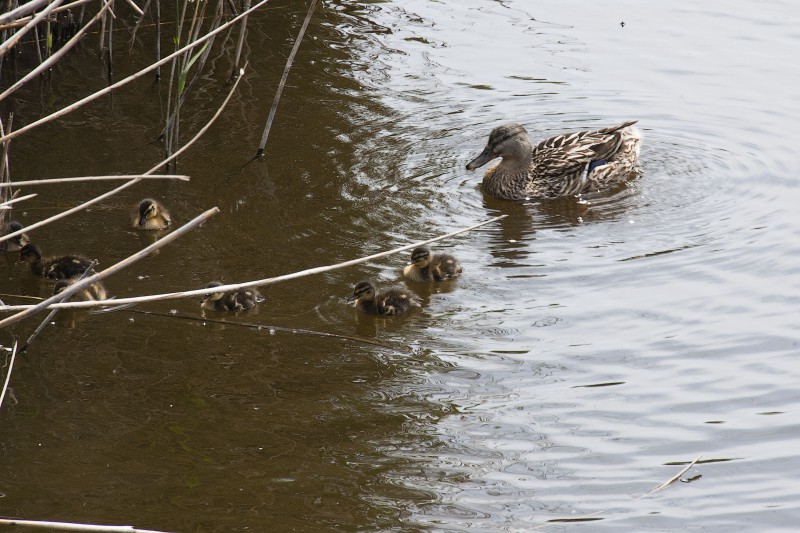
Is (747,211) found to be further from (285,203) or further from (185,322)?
(185,322)

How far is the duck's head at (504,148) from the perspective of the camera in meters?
7.23

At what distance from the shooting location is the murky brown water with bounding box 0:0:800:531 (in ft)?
12.8

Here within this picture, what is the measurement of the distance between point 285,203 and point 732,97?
3.77 metres

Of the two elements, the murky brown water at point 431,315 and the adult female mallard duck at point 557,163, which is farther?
the adult female mallard duck at point 557,163

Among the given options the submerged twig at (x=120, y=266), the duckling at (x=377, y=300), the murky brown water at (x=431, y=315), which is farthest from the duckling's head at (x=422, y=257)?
the submerged twig at (x=120, y=266)

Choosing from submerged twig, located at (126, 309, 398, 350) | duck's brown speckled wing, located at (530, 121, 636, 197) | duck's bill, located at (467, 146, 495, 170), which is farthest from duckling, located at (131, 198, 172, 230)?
duck's brown speckled wing, located at (530, 121, 636, 197)

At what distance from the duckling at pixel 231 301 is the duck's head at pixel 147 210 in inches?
36.1

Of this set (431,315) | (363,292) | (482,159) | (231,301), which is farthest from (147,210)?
(482,159)

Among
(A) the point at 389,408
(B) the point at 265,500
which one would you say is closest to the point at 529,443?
(A) the point at 389,408

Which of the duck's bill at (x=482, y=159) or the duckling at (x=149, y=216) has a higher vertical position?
the duck's bill at (x=482, y=159)

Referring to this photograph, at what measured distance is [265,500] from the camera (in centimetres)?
382

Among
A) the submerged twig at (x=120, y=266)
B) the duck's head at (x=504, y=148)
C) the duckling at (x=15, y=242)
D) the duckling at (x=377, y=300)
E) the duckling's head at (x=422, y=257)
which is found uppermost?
the submerged twig at (x=120, y=266)

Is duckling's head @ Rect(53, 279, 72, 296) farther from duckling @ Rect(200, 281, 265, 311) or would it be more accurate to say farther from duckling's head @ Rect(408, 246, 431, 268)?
duckling's head @ Rect(408, 246, 431, 268)

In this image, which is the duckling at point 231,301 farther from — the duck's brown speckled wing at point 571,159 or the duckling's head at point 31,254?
the duck's brown speckled wing at point 571,159
